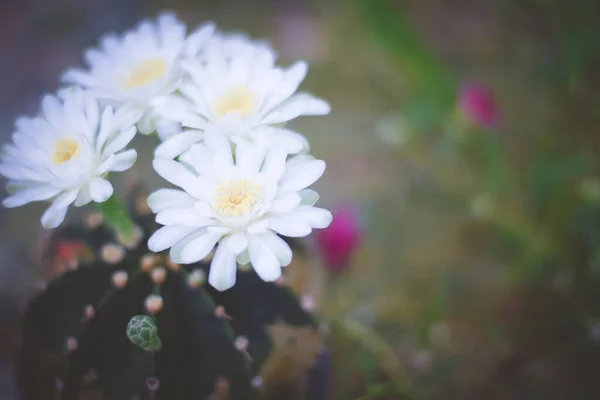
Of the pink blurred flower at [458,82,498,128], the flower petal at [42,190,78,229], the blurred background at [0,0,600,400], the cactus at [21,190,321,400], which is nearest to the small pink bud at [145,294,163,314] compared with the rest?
the cactus at [21,190,321,400]

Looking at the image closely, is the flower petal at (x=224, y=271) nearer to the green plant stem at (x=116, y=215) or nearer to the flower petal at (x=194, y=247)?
the flower petal at (x=194, y=247)

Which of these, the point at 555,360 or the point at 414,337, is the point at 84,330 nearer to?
the point at 414,337

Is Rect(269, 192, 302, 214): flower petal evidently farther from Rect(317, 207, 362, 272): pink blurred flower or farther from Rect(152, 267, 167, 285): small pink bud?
Rect(317, 207, 362, 272): pink blurred flower

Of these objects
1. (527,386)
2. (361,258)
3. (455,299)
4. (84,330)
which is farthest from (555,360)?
(84,330)

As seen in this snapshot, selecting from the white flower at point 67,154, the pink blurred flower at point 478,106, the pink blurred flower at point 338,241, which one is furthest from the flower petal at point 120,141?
the pink blurred flower at point 478,106

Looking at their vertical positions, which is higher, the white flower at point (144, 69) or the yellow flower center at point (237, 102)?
the white flower at point (144, 69)
